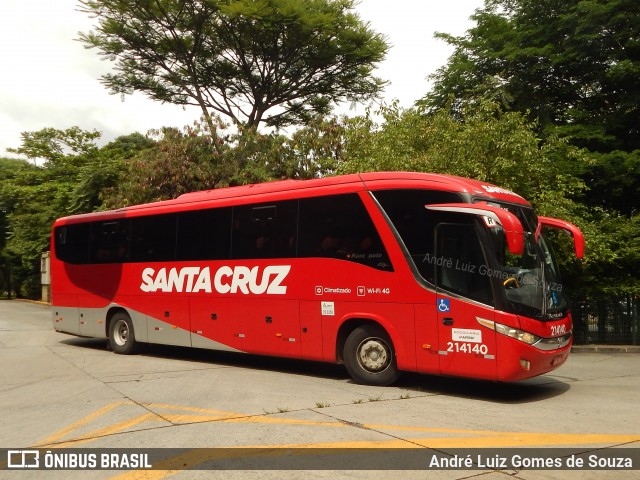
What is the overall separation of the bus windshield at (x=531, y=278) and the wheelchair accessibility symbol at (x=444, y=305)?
2.74 ft

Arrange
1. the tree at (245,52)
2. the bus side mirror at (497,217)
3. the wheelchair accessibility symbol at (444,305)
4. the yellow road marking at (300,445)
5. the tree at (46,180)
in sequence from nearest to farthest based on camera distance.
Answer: the yellow road marking at (300,445)
the bus side mirror at (497,217)
the wheelchair accessibility symbol at (444,305)
the tree at (245,52)
the tree at (46,180)

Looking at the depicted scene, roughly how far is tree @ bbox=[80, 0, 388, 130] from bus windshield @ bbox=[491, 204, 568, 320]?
59.5 feet

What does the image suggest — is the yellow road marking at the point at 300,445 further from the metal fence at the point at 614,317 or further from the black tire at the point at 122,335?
the metal fence at the point at 614,317

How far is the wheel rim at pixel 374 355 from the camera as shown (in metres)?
10.3

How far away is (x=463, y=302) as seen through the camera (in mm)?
9266

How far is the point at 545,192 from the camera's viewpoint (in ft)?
52.2

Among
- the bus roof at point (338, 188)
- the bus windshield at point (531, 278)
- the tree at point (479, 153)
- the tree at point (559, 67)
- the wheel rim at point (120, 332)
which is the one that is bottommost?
the wheel rim at point (120, 332)

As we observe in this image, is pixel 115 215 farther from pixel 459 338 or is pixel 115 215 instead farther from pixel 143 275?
pixel 459 338

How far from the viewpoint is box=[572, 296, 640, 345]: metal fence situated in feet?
57.2

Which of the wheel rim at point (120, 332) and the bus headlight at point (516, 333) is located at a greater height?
the bus headlight at point (516, 333)

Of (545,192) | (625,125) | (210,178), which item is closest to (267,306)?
(545,192)

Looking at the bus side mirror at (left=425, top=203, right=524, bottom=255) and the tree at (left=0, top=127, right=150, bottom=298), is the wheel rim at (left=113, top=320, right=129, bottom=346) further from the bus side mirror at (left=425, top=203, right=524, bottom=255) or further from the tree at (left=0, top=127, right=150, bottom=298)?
the tree at (left=0, top=127, right=150, bottom=298)

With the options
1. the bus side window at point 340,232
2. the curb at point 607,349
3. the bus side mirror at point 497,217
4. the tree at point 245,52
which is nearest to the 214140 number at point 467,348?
the bus side mirror at point 497,217

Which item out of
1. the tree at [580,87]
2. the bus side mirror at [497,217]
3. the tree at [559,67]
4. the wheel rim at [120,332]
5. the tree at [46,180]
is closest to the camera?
the bus side mirror at [497,217]
